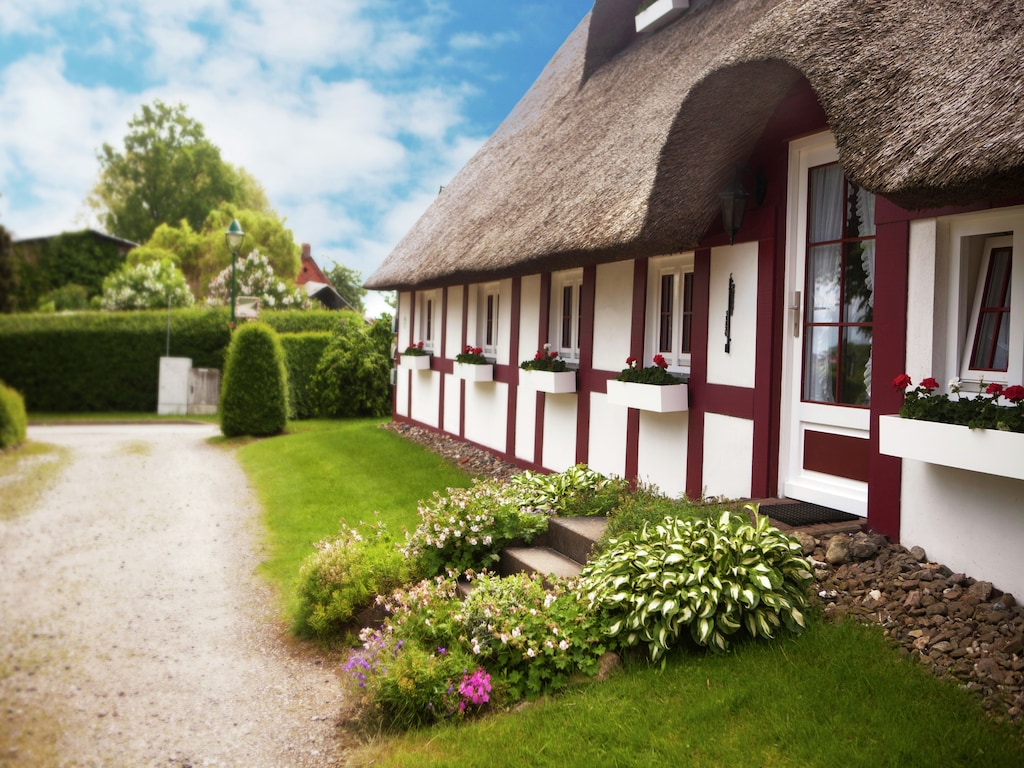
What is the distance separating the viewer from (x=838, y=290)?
486cm

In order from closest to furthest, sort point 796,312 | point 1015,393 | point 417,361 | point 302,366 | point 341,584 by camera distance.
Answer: point 1015,393, point 341,584, point 796,312, point 417,361, point 302,366

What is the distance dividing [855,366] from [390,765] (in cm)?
352

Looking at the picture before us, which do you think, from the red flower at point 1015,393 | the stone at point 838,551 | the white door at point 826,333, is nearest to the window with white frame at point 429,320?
the white door at point 826,333

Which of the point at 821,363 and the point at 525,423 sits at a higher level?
the point at 821,363

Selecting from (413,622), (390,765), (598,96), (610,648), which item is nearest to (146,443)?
(390,765)

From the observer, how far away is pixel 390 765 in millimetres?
3029

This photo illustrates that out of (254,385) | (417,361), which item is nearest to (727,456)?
(417,361)

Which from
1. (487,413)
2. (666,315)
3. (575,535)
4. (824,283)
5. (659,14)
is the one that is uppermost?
(659,14)

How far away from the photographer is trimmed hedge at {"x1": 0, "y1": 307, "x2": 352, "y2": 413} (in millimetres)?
1562

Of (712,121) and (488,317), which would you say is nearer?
(712,121)

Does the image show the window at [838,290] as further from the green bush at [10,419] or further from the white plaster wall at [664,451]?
the green bush at [10,419]

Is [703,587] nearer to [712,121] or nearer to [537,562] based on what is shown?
[537,562]

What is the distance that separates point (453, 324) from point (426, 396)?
1.64 m

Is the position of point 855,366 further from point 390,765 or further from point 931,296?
point 390,765
